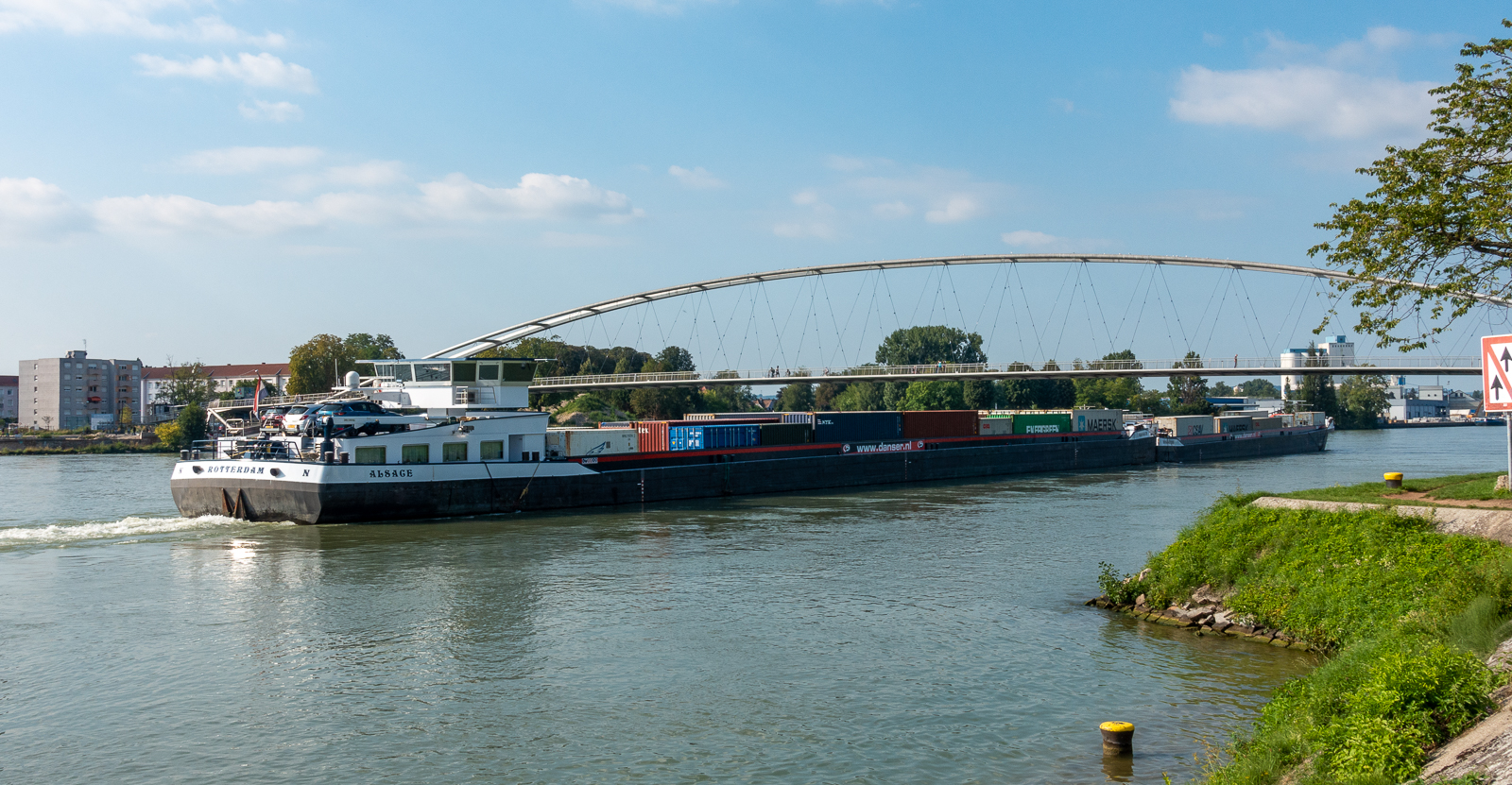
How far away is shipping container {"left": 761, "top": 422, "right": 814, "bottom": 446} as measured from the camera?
4753 cm

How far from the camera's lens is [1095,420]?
70.6 m

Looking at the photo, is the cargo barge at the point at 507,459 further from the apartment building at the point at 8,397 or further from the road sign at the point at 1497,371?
the apartment building at the point at 8,397

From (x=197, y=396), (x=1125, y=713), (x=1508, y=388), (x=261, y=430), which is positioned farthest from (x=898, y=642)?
(x=197, y=396)

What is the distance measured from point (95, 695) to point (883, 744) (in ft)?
37.0

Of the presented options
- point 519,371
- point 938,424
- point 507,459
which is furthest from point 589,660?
point 938,424

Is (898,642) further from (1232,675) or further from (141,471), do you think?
(141,471)

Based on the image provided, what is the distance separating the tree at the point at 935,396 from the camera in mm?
102625

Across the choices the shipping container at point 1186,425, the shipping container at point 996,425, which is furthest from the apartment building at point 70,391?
the shipping container at point 1186,425

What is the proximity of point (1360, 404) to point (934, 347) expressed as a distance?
6291cm

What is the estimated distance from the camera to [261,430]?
32781 millimetres

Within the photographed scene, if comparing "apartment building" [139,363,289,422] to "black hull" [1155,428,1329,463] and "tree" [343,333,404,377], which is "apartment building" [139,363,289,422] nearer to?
"tree" [343,333,404,377]

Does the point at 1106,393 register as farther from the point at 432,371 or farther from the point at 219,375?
the point at 219,375

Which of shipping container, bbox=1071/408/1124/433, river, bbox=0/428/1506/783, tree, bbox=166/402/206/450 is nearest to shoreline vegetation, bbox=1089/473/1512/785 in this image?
river, bbox=0/428/1506/783

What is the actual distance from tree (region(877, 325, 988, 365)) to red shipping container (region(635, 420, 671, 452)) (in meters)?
84.9
